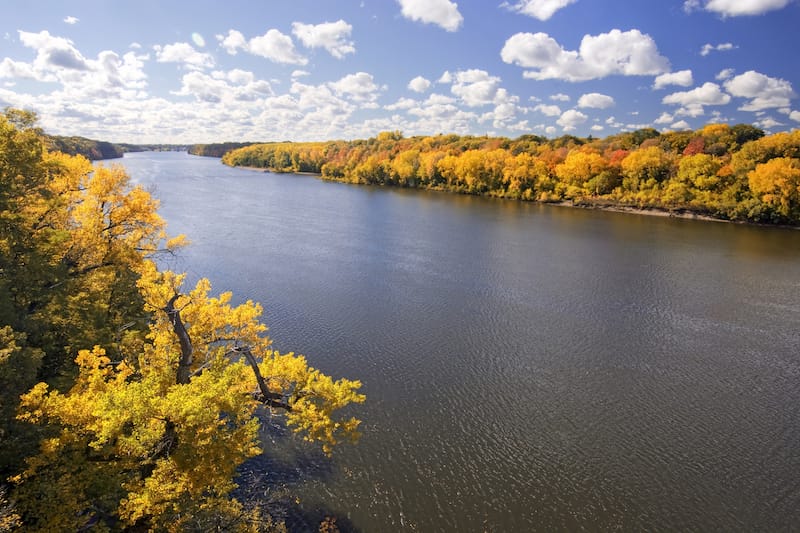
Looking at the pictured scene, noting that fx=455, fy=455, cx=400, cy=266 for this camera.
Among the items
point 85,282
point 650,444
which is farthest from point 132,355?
point 650,444

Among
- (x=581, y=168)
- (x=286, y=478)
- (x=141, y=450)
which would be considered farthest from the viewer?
(x=581, y=168)

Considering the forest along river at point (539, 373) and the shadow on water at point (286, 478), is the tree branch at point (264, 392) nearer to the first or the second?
the shadow on water at point (286, 478)

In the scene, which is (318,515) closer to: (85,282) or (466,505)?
(466,505)

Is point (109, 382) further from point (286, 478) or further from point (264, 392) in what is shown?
point (286, 478)

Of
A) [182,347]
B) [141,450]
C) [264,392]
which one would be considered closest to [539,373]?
[264,392]

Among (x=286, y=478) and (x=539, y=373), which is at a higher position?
(x=539, y=373)

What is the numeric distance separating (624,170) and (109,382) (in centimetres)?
7385

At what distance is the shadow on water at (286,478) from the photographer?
1216 centimetres

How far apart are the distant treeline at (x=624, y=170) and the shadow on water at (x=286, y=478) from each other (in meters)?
61.2

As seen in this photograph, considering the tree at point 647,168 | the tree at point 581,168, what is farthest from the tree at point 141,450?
the tree at point 581,168

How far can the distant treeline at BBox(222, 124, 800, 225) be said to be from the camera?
2175 inches

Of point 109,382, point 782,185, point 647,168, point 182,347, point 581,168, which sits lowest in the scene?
point 109,382

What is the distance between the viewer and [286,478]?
13.6 m

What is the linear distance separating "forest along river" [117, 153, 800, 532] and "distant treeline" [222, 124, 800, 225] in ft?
45.7
